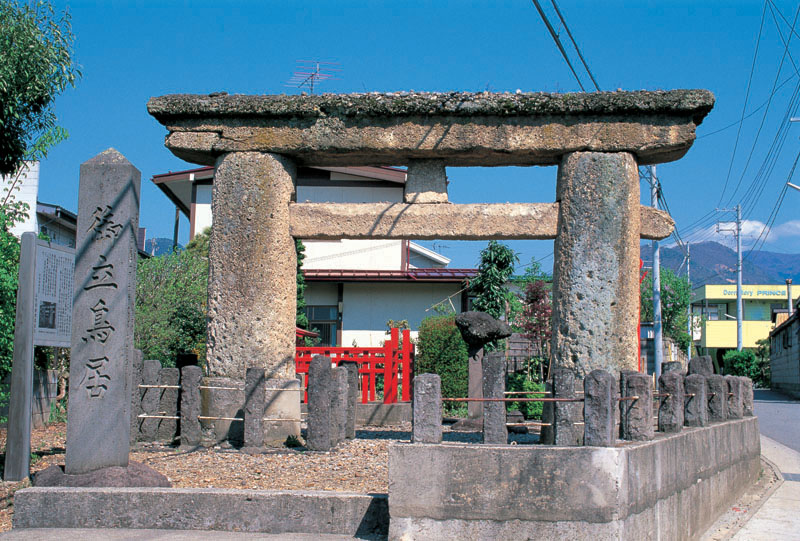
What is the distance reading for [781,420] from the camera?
67.3 ft

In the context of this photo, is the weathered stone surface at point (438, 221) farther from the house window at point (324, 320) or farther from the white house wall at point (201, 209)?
the white house wall at point (201, 209)

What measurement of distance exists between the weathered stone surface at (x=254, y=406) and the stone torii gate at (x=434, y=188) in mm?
620

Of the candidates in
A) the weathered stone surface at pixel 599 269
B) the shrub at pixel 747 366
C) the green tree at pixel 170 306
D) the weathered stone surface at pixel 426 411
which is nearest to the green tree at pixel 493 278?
the green tree at pixel 170 306

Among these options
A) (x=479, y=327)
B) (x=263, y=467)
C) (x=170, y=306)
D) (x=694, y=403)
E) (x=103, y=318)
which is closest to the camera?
(x=103, y=318)

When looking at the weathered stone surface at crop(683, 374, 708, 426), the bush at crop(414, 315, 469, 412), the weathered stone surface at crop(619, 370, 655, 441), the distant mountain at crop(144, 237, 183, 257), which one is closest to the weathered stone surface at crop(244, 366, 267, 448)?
the weathered stone surface at crop(619, 370, 655, 441)

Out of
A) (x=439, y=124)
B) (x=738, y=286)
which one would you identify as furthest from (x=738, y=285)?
(x=439, y=124)

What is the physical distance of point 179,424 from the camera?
9938mm

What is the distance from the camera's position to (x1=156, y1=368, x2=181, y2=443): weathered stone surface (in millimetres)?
9797

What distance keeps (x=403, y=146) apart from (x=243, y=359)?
3.44 metres

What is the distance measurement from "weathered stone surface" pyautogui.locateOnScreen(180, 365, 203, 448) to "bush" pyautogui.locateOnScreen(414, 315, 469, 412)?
8080mm

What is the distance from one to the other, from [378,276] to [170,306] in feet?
28.6

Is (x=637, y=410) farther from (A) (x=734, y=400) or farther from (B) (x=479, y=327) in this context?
(B) (x=479, y=327)

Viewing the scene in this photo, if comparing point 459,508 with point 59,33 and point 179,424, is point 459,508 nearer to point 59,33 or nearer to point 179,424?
point 179,424

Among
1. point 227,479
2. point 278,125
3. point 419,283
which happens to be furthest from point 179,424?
point 419,283
